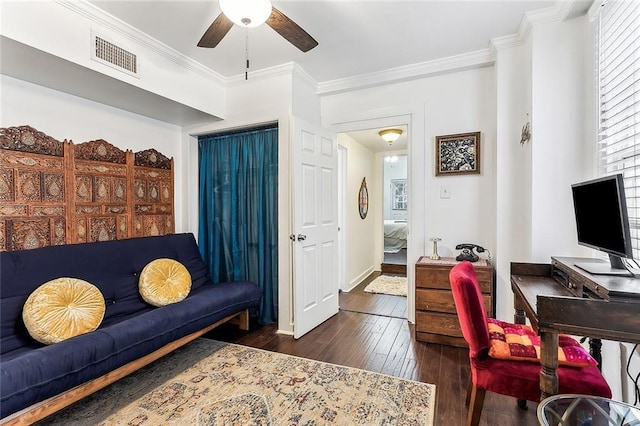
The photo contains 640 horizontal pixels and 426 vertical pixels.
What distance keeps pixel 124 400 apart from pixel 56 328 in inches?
24.1

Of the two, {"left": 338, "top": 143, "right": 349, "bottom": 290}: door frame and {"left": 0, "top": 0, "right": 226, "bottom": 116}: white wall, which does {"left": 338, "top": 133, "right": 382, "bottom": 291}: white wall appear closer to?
{"left": 338, "top": 143, "right": 349, "bottom": 290}: door frame

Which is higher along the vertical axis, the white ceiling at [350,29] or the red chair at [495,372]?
the white ceiling at [350,29]

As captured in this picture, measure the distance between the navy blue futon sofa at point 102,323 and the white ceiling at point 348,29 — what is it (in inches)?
69.9

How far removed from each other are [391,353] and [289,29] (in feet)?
8.14

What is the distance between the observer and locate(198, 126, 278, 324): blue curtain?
318 centimetres

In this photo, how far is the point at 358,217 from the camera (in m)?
4.93

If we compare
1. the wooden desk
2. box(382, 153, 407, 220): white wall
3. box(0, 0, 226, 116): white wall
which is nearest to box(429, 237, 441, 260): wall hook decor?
the wooden desk

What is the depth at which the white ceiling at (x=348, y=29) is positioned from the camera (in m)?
2.09

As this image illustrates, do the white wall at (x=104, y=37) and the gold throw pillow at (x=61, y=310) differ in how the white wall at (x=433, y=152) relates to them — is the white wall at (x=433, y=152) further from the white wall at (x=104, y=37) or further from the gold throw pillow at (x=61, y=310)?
the gold throw pillow at (x=61, y=310)

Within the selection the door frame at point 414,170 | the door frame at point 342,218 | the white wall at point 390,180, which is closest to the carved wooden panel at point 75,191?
the door frame at point 342,218

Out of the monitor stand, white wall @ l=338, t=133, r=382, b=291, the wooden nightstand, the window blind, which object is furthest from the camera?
white wall @ l=338, t=133, r=382, b=291

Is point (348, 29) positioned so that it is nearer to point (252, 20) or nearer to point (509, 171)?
point (252, 20)

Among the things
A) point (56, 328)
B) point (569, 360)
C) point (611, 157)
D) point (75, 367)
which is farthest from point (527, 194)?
point (56, 328)

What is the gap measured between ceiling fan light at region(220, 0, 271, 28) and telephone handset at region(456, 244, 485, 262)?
241 cm
